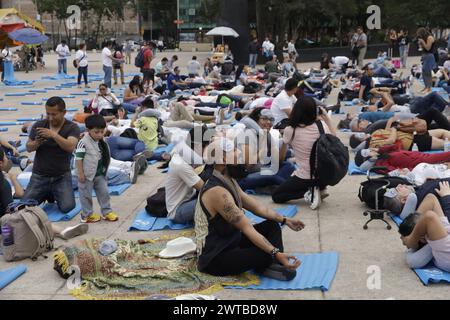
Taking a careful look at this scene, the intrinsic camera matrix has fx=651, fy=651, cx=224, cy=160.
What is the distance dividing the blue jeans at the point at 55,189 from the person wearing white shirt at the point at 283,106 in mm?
4232

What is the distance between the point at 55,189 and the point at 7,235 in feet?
5.16

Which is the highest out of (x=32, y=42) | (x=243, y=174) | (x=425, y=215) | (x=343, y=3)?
(x=343, y=3)

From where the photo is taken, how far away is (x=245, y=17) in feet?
111

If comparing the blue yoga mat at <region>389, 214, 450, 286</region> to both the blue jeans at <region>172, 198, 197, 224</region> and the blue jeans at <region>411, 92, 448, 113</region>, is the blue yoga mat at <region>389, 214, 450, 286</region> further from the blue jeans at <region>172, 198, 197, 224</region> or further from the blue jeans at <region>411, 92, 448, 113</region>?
the blue jeans at <region>411, 92, 448, 113</region>

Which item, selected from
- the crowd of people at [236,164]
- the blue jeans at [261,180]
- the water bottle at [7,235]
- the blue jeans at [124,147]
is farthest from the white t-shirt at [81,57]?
the water bottle at [7,235]

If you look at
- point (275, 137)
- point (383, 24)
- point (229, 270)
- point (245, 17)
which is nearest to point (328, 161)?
point (275, 137)

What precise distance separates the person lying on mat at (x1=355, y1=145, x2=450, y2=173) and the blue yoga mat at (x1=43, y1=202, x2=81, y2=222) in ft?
13.3

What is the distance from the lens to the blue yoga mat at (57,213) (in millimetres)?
7605

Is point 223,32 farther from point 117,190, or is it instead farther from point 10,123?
point 117,190

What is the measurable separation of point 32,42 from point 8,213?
81.2 feet

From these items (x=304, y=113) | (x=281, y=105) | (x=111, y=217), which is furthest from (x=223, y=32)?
(x=111, y=217)

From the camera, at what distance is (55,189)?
7633 millimetres

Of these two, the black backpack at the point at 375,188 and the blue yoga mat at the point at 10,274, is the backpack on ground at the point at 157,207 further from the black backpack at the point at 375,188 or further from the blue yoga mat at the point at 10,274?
the black backpack at the point at 375,188
